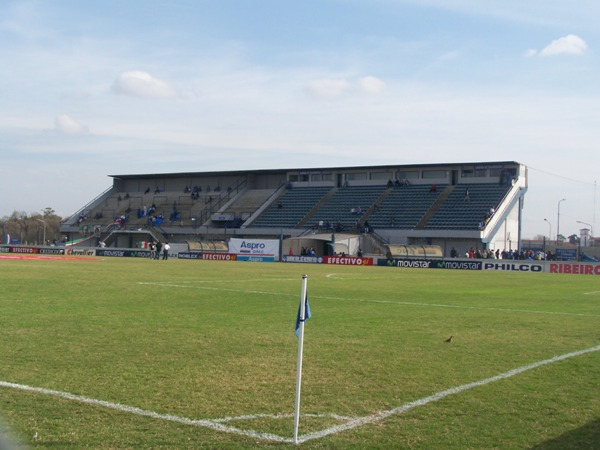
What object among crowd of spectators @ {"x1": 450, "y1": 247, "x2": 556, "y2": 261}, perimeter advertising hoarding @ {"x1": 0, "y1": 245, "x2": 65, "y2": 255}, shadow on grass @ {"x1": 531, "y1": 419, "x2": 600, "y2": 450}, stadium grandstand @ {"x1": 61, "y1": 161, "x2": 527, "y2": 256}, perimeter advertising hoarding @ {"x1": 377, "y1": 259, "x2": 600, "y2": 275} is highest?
stadium grandstand @ {"x1": 61, "y1": 161, "x2": 527, "y2": 256}

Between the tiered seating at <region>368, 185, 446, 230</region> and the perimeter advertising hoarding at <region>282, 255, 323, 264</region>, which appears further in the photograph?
the tiered seating at <region>368, 185, 446, 230</region>

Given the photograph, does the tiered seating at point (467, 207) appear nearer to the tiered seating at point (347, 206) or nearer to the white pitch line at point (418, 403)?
the tiered seating at point (347, 206)

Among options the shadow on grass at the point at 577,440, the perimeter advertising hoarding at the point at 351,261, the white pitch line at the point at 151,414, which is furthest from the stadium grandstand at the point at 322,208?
the shadow on grass at the point at 577,440

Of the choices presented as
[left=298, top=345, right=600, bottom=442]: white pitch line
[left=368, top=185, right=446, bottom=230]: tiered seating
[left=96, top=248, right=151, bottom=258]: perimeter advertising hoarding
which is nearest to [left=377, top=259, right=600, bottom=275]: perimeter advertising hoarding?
[left=368, top=185, right=446, bottom=230]: tiered seating

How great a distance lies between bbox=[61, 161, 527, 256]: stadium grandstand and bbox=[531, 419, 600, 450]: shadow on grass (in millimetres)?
63921

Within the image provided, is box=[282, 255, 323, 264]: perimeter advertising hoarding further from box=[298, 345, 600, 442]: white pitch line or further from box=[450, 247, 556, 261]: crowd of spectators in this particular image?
box=[298, 345, 600, 442]: white pitch line

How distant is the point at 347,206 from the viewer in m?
83.6

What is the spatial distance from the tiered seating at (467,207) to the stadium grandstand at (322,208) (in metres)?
0.11

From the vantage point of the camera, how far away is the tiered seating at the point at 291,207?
84312mm

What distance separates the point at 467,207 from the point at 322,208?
59.7 ft

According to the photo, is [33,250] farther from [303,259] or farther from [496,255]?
[496,255]

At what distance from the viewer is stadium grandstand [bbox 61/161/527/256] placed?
7412cm

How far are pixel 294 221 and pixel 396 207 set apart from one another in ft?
40.8

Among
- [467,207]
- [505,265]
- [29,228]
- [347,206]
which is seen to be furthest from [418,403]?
[29,228]
